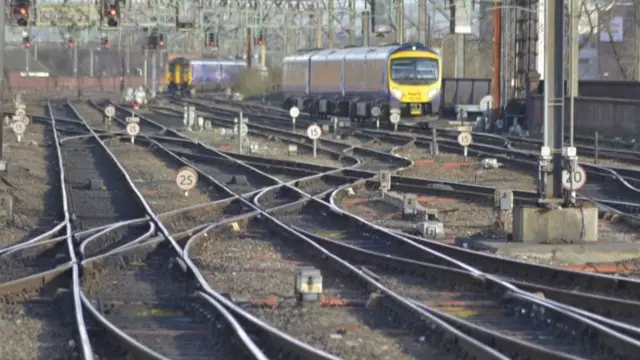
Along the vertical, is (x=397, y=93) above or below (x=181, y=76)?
below

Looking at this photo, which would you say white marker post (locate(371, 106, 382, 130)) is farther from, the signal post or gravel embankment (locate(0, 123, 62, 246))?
the signal post

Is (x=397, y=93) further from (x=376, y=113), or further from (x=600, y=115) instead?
(x=600, y=115)

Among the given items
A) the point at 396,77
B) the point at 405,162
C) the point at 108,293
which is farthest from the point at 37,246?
the point at 396,77

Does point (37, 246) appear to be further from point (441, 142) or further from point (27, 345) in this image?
point (441, 142)

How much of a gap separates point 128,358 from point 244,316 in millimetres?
1427

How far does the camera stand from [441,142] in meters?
38.3

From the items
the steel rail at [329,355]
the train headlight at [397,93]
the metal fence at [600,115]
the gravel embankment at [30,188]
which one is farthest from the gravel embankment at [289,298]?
the train headlight at [397,93]

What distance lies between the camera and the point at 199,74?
10394cm

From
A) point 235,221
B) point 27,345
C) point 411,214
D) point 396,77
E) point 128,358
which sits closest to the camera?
point 128,358

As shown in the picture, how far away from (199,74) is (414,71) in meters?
55.7

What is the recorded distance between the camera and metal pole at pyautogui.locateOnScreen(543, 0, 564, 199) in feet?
52.8

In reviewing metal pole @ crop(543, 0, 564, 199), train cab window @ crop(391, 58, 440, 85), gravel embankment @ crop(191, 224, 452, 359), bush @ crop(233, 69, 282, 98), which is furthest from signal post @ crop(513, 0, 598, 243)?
bush @ crop(233, 69, 282, 98)

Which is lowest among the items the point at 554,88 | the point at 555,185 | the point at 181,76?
the point at 555,185

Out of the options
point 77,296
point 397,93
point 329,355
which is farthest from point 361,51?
point 329,355
